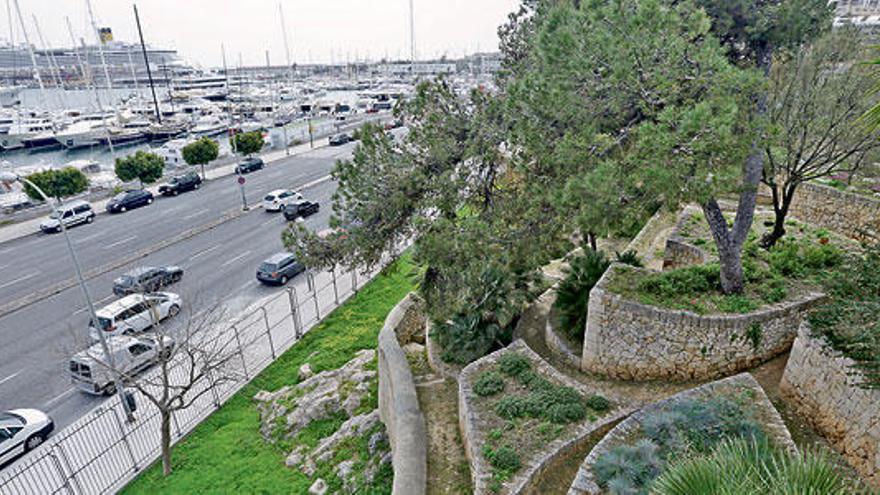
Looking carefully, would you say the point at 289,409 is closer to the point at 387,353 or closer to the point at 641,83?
the point at 387,353

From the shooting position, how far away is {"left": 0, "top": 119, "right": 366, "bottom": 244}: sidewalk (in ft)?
106

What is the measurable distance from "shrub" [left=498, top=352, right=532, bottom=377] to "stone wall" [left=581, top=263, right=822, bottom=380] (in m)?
1.74

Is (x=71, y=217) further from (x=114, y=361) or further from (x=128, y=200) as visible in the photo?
(x=114, y=361)

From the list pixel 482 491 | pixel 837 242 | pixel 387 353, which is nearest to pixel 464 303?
pixel 387 353

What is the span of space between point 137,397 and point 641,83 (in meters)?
17.1

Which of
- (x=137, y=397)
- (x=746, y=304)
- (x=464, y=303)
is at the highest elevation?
(x=746, y=304)

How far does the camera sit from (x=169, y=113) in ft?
245

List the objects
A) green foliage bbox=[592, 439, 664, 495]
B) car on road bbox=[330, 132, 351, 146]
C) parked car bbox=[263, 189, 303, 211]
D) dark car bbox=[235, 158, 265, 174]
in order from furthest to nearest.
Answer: car on road bbox=[330, 132, 351, 146] < dark car bbox=[235, 158, 265, 174] < parked car bbox=[263, 189, 303, 211] < green foliage bbox=[592, 439, 664, 495]

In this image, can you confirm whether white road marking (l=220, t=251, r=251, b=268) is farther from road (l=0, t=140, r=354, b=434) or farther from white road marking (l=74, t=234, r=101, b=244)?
white road marking (l=74, t=234, r=101, b=244)

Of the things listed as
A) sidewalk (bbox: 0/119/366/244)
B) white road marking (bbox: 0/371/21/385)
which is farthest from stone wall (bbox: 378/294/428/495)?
sidewalk (bbox: 0/119/366/244)

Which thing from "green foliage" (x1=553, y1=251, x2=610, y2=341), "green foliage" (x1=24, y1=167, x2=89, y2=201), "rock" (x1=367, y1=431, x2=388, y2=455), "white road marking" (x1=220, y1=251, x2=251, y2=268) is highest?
"green foliage" (x1=553, y1=251, x2=610, y2=341)

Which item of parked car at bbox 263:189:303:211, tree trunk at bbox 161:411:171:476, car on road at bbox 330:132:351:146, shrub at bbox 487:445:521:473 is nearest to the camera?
shrub at bbox 487:445:521:473

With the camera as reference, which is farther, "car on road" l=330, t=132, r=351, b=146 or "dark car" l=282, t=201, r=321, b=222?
"car on road" l=330, t=132, r=351, b=146

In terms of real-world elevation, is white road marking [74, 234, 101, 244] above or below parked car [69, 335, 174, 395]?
below
